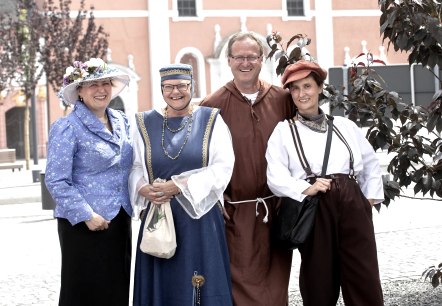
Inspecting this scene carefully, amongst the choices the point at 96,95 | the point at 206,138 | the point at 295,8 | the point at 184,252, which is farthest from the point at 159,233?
the point at 295,8

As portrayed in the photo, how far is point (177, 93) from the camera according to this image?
5387 millimetres

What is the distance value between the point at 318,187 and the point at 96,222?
4.31 ft

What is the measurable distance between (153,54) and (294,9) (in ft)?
25.1

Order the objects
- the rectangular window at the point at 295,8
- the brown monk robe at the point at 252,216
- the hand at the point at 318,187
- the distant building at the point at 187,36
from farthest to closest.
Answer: the rectangular window at the point at 295,8 → the distant building at the point at 187,36 → the brown monk robe at the point at 252,216 → the hand at the point at 318,187

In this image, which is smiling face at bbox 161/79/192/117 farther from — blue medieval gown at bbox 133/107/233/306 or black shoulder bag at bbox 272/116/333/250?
black shoulder bag at bbox 272/116/333/250

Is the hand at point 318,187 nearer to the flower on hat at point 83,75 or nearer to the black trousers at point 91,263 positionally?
the black trousers at point 91,263

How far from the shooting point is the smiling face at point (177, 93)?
17.6 ft

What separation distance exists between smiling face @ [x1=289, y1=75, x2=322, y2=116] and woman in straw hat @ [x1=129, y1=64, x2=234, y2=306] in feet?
1.63

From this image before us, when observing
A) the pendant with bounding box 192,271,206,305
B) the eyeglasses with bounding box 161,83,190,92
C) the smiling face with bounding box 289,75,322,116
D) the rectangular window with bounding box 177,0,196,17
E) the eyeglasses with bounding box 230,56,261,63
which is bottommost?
the pendant with bounding box 192,271,206,305

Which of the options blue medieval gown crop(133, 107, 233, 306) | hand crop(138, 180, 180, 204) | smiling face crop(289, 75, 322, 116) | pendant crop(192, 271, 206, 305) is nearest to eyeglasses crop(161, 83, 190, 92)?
blue medieval gown crop(133, 107, 233, 306)

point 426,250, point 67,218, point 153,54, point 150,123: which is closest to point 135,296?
point 67,218

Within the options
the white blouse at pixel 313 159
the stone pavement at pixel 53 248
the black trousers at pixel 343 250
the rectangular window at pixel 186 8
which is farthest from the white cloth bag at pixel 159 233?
the rectangular window at pixel 186 8

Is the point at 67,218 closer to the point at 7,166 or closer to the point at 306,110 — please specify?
the point at 306,110

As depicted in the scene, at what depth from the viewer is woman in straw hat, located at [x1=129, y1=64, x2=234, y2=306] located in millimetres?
5375
